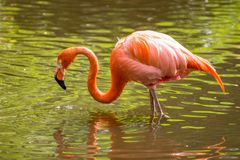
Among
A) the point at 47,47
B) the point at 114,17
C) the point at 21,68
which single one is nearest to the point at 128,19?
the point at 114,17

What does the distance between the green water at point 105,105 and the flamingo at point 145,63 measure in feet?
1.14

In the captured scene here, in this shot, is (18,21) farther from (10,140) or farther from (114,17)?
(10,140)

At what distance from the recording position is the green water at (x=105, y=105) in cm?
658

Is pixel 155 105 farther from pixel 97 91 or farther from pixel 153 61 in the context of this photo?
pixel 97 91

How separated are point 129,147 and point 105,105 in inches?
61.2

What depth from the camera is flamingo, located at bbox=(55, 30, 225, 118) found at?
734 cm

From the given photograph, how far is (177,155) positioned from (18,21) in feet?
21.7

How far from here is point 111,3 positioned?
14.3 metres

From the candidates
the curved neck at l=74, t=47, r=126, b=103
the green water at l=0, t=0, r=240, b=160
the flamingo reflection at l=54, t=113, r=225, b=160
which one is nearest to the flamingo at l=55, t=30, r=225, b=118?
the curved neck at l=74, t=47, r=126, b=103

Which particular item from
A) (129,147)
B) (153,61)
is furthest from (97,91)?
(129,147)

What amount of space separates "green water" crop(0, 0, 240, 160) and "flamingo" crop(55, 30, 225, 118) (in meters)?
0.35

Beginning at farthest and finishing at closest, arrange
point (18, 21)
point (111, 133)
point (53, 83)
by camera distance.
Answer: point (18, 21), point (53, 83), point (111, 133)

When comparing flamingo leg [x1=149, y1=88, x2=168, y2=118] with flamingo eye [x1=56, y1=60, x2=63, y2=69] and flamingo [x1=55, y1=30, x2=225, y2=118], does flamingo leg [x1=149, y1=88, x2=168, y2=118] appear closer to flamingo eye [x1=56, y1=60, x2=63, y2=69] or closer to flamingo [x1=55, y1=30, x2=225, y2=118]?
flamingo [x1=55, y1=30, x2=225, y2=118]

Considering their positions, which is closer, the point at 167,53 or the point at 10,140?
the point at 10,140
